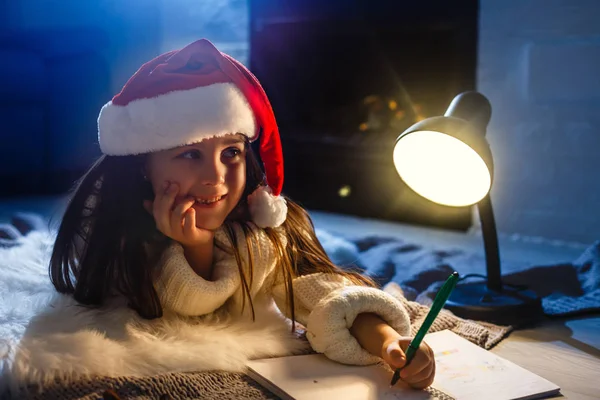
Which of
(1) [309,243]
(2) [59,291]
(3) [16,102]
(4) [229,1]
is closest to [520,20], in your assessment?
(4) [229,1]

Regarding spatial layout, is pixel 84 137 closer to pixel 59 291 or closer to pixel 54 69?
pixel 54 69

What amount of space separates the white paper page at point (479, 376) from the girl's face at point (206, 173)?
15.0 inches

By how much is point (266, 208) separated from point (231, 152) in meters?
0.10

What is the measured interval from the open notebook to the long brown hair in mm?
135

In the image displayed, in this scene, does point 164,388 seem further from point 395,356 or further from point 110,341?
point 395,356

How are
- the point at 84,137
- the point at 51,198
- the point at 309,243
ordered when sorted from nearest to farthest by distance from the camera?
the point at 309,243 < the point at 51,198 < the point at 84,137

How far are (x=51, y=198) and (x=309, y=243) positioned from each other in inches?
66.3

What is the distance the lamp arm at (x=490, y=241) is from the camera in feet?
4.11

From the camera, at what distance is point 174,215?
982 mm

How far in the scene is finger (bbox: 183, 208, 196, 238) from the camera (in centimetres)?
99

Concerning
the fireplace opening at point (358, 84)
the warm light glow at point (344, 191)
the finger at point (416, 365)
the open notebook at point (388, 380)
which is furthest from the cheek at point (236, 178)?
the warm light glow at point (344, 191)

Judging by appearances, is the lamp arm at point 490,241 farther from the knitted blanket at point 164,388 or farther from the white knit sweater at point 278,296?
the knitted blanket at point 164,388

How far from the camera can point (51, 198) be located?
2555 mm

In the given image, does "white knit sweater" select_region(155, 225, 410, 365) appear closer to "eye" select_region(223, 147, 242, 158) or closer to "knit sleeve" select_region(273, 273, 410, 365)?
"knit sleeve" select_region(273, 273, 410, 365)
